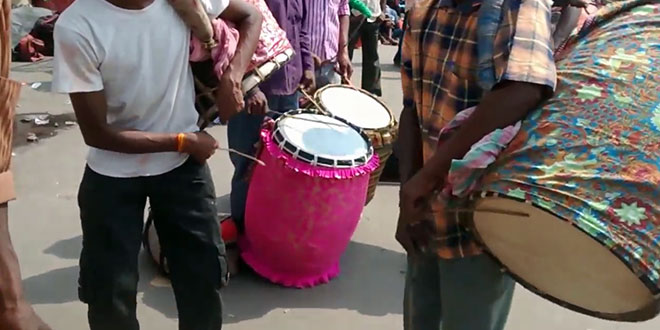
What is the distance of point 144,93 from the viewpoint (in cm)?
248

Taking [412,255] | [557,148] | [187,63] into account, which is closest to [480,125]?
[557,148]

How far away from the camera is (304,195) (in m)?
3.54

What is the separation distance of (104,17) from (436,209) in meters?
1.09

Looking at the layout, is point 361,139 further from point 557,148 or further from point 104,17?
point 557,148

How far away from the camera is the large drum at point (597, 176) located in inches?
65.2

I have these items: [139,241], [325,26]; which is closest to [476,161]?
[139,241]

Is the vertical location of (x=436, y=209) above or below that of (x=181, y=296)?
above

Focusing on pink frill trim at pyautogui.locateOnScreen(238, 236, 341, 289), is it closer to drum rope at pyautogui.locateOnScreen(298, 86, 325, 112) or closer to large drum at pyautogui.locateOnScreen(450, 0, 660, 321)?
drum rope at pyautogui.locateOnScreen(298, 86, 325, 112)

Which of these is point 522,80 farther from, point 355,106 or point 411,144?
point 355,106

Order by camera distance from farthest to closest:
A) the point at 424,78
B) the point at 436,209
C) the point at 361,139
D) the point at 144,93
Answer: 1. the point at 361,139
2. the point at 144,93
3. the point at 424,78
4. the point at 436,209

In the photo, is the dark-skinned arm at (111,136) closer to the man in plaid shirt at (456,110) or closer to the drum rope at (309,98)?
the man in plaid shirt at (456,110)

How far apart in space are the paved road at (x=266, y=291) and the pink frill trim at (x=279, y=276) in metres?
0.03

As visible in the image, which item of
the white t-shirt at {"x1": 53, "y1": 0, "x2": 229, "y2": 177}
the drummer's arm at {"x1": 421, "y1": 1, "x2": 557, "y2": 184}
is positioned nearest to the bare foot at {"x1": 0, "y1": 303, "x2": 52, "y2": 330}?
the white t-shirt at {"x1": 53, "y1": 0, "x2": 229, "y2": 177}

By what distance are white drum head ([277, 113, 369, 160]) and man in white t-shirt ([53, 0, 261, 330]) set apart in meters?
0.86
